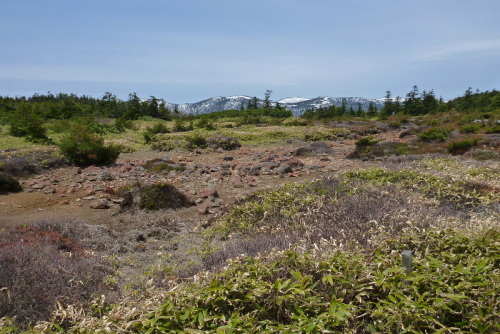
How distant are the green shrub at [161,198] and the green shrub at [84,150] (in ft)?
18.8

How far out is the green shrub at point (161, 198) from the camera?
7078mm

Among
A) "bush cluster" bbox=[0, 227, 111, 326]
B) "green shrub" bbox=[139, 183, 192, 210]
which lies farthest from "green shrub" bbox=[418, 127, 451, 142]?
"bush cluster" bbox=[0, 227, 111, 326]

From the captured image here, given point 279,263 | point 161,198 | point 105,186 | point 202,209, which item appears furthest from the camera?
point 105,186

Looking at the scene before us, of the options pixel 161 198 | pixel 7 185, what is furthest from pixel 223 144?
pixel 161 198

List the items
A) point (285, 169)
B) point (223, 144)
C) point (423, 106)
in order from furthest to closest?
point (423, 106) → point (223, 144) → point (285, 169)

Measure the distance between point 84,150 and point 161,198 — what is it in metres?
6.37

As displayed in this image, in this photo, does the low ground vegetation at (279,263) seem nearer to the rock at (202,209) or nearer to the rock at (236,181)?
the rock at (202,209)

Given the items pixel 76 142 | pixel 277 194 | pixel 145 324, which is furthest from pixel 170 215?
pixel 76 142

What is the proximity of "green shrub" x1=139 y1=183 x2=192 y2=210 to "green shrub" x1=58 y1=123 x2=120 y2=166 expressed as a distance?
5.74 m

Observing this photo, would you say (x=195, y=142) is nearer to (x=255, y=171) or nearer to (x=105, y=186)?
(x=255, y=171)

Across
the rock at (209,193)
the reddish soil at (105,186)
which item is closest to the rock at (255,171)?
the reddish soil at (105,186)

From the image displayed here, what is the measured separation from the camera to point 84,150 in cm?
1194

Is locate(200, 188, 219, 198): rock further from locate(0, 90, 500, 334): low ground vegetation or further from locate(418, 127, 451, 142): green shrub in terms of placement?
locate(418, 127, 451, 142): green shrub

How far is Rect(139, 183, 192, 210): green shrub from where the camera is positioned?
279 inches
